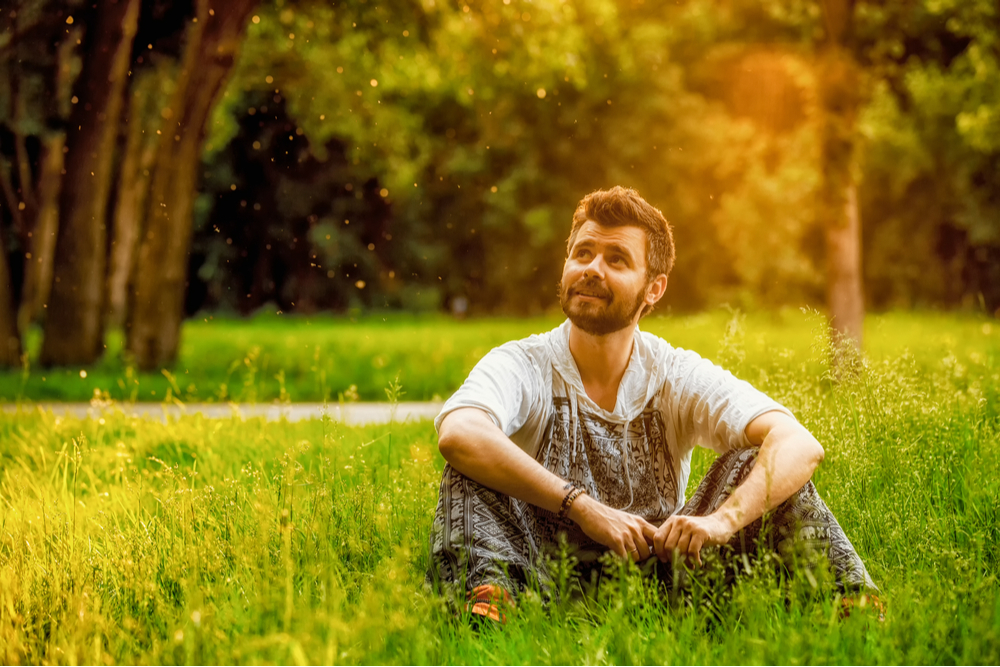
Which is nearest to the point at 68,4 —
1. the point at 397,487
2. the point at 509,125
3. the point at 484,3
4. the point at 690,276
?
the point at 484,3

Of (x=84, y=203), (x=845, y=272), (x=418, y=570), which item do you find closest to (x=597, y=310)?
(x=418, y=570)

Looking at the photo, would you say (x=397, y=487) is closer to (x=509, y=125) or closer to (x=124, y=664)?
(x=124, y=664)

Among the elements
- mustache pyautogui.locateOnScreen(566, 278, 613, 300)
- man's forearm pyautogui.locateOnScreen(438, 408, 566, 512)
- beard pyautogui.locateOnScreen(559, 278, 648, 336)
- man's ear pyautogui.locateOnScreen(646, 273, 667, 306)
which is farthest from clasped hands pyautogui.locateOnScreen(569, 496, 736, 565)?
man's ear pyautogui.locateOnScreen(646, 273, 667, 306)

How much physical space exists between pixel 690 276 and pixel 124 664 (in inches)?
1252

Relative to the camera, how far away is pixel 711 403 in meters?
3.19

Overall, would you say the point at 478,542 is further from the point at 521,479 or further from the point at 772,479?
the point at 772,479

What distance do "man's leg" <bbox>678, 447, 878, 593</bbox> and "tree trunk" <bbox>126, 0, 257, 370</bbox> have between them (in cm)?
941

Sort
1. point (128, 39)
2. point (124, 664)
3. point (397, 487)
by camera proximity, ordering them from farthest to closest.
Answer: point (128, 39) → point (397, 487) → point (124, 664)

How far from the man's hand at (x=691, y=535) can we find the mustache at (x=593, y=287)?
0.90 m

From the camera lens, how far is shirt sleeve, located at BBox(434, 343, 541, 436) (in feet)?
9.88

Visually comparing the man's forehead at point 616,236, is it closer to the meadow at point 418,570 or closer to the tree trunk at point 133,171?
the meadow at point 418,570

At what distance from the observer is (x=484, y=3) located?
402 inches

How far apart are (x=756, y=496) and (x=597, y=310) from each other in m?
0.89

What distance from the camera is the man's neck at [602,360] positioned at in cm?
332
